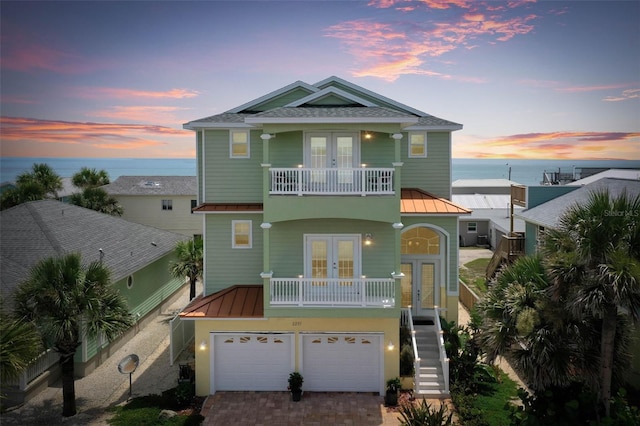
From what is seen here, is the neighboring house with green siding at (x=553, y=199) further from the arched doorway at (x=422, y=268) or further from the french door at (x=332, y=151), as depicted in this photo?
the french door at (x=332, y=151)

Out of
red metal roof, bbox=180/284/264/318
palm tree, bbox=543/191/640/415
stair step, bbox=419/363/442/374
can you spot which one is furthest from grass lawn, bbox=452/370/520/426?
red metal roof, bbox=180/284/264/318

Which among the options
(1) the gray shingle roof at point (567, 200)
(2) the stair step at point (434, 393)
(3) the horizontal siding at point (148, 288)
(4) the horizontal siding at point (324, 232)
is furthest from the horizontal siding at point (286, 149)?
(1) the gray shingle roof at point (567, 200)

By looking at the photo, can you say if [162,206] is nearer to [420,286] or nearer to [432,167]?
[432,167]

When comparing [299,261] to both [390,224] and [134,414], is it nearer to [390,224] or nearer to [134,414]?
[390,224]

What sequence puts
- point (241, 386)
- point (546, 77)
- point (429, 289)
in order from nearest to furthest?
point (241, 386)
point (429, 289)
point (546, 77)

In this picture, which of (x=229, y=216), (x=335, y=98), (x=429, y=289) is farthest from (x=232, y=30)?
(x=429, y=289)

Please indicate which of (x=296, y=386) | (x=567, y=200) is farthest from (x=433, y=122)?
(x=296, y=386)
